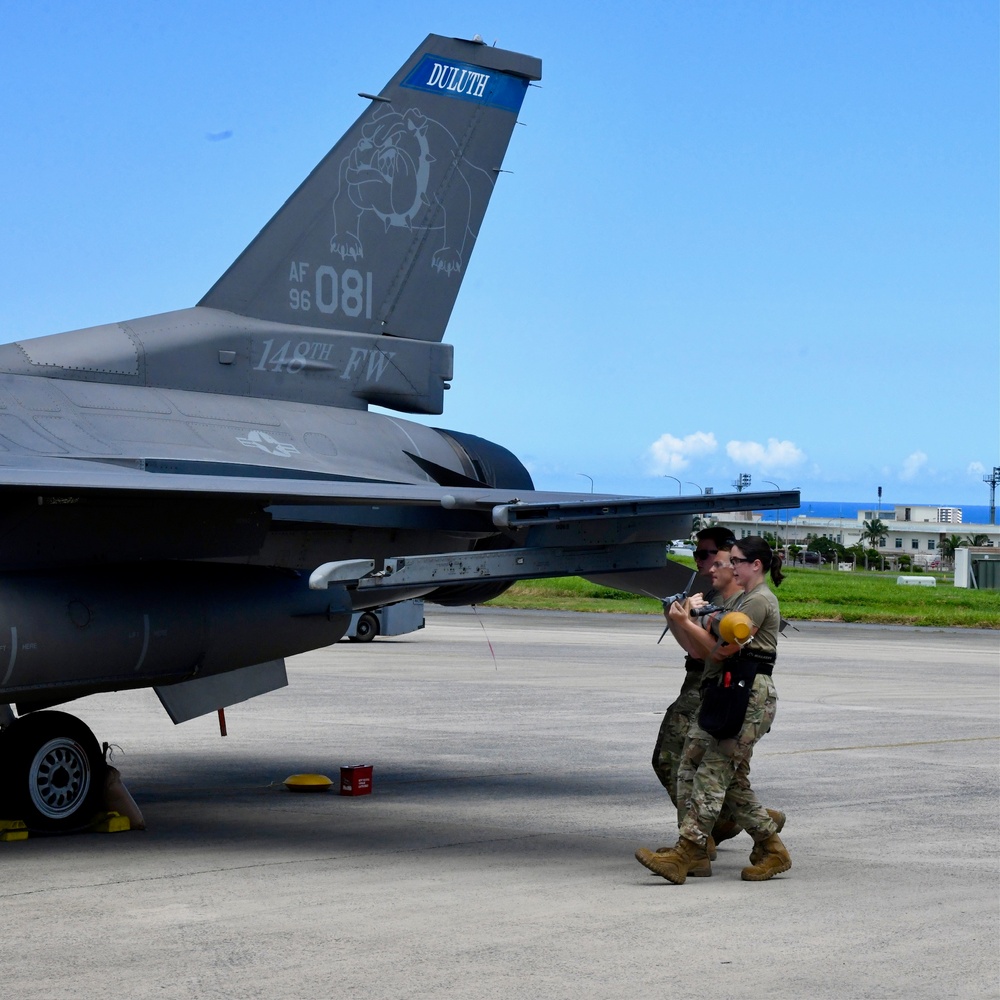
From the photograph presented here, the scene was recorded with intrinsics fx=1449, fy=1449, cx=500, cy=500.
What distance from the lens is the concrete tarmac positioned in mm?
5543

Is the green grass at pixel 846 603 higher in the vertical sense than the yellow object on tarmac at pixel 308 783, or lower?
lower

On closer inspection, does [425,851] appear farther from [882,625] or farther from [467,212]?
[882,625]

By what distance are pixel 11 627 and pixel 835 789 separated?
21.0 ft

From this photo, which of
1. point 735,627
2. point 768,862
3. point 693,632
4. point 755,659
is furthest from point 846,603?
point 735,627

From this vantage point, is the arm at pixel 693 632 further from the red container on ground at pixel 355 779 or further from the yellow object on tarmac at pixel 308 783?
the yellow object on tarmac at pixel 308 783

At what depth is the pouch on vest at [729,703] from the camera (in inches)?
288

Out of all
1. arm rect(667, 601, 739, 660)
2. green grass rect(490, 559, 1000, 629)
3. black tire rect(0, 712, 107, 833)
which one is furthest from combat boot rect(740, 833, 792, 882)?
green grass rect(490, 559, 1000, 629)

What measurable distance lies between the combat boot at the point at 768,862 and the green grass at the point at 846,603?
34420 millimetres

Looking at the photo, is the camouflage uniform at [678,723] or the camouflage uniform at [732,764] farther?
the camouflage uniform at [678,723]

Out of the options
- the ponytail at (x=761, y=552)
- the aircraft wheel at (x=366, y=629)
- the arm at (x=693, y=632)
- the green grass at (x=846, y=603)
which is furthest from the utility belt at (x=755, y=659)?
the green grass at (x=846, y=603)

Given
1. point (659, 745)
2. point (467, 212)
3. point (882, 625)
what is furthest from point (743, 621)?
point (882, 625)

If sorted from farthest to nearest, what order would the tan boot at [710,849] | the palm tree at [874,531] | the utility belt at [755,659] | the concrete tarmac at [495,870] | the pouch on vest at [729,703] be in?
1. the palm tree at [874,531]
2. the tan boot at [710,849]
3. the utility belt at [755,659]
4. the pouch on vest at [729,703]
5. the concrete tarmac at [495,870]

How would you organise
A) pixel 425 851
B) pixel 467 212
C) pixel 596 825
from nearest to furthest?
pixel 425 851 < pixel 596 825 < pixel 467 212

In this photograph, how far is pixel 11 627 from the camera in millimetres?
7613
